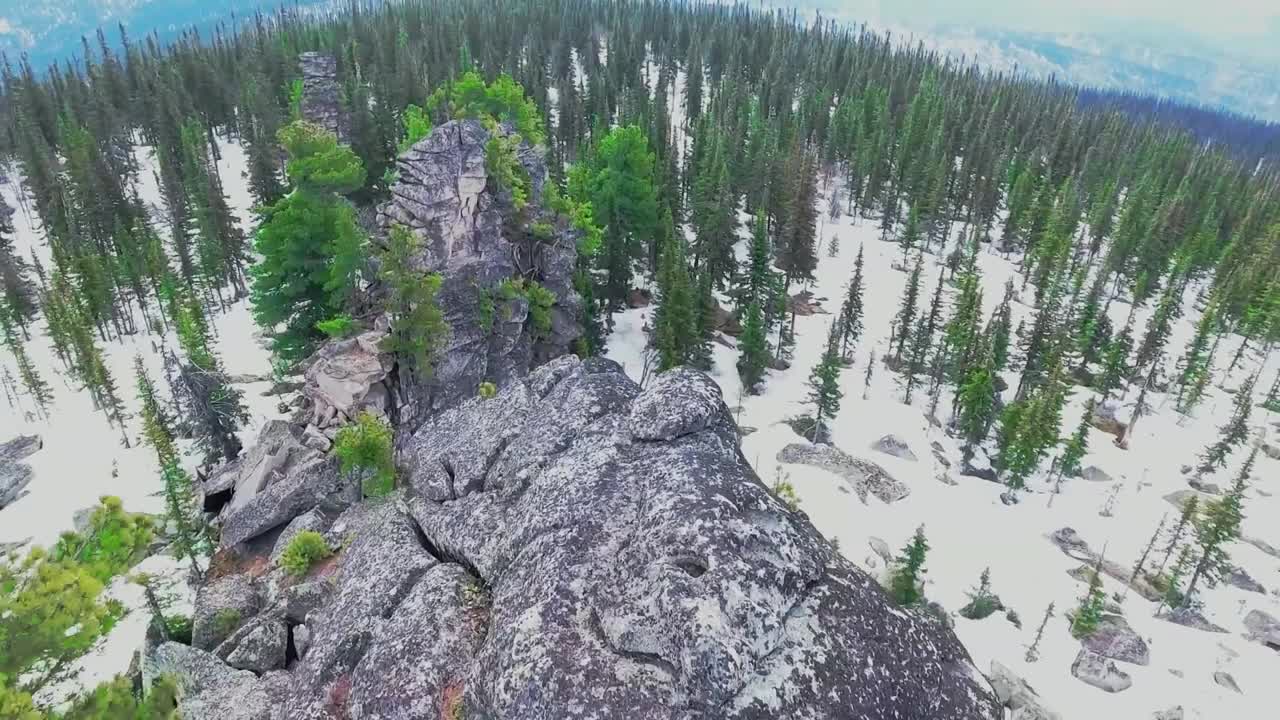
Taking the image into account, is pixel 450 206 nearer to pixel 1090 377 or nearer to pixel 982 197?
pixel 1090 377

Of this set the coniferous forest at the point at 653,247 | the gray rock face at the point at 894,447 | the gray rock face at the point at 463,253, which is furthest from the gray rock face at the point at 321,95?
the gray rock face at the point at 894,447

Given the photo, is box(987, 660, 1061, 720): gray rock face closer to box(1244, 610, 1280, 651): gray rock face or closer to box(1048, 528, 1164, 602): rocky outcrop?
box(1048, 528, 1164, 602): rocky outcrop

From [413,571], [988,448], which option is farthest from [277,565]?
[988,448]

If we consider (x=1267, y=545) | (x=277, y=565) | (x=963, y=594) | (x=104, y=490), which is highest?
(x=277, y=565)

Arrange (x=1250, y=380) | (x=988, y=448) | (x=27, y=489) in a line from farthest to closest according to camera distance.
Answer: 1. (x=1250, y=380)
2. (x=988, y=448)
3. (x=27, y=489)

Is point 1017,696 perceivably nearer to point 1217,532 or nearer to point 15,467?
point 1217,532

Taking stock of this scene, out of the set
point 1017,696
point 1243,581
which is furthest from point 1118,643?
point 1243,581
